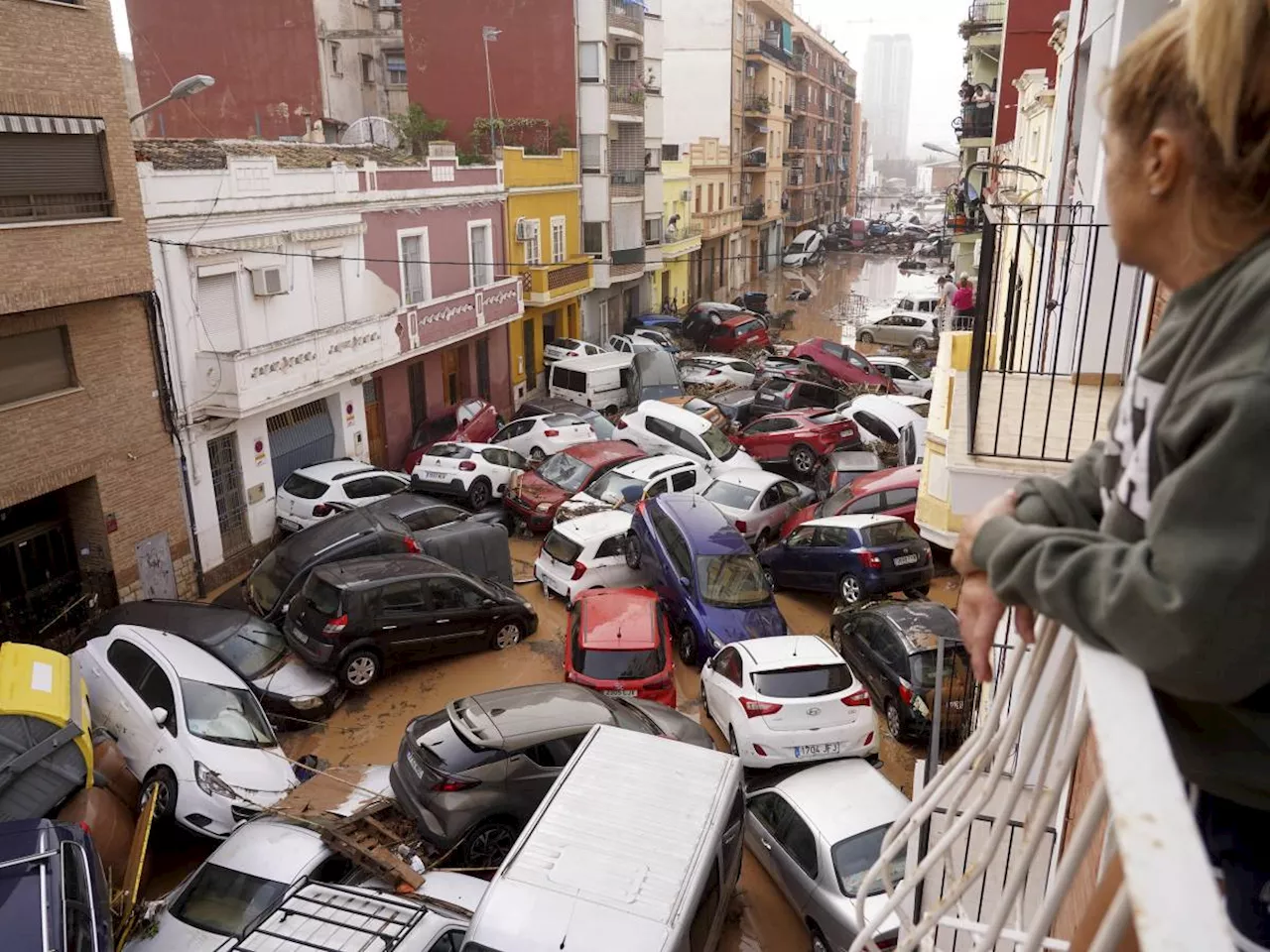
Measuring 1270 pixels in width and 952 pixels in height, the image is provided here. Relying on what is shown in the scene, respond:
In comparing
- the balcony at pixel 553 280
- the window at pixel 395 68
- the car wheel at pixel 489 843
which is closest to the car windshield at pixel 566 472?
the car wheel at pixel 489 843

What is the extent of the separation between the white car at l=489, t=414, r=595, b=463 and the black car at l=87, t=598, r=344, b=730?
9.09m

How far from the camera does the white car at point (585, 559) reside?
14.1 metres

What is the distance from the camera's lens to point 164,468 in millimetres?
14578

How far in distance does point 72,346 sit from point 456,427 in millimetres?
9695

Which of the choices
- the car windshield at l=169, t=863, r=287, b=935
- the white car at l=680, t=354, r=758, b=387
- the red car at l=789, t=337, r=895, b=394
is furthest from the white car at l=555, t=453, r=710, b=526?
the red car at l=789, t=337, r=895, b=394

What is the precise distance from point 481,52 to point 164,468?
1972 centimetres

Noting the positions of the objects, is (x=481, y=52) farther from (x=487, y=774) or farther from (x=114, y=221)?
(x=487, y=774)

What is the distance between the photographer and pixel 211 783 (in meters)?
8.62

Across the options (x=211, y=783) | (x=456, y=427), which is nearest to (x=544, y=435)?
(x=456, y=427)

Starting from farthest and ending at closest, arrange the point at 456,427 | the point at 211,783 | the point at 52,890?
the point at 456,427 → the point at 211,783 → the point at 52,890

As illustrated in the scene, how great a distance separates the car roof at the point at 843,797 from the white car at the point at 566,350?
2002 centimetres

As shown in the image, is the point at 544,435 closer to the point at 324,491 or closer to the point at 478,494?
the point at 478,494

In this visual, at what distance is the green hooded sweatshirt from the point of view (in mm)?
1107

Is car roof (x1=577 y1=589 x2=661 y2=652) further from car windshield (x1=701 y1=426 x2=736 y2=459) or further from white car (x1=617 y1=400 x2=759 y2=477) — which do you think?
car windshield (x1=701 y1=426 x2=736 y2=459)
